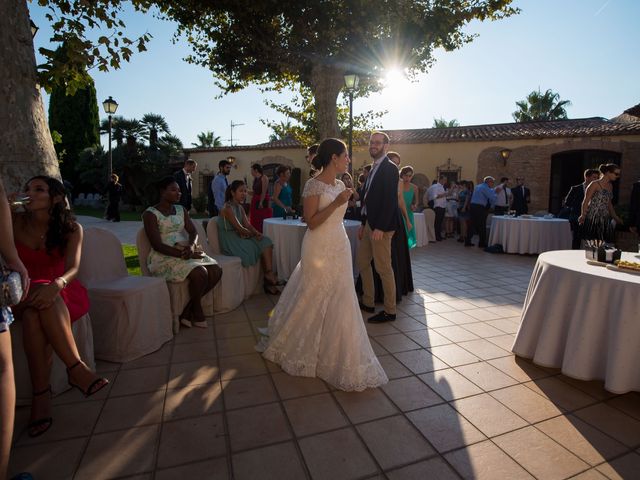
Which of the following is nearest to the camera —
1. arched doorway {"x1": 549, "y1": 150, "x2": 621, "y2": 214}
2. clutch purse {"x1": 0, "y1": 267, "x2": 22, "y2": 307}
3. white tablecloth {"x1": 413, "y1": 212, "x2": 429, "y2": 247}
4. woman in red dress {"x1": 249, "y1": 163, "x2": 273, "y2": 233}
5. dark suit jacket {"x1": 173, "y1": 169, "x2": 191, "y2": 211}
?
clutch purse {"x1": 0, "y1": 267, "x2": 22, "y2": 307}

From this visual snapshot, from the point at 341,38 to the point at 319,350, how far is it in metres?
10.1

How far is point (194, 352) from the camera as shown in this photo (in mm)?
3285

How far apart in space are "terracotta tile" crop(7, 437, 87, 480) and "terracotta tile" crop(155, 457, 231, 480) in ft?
1.50

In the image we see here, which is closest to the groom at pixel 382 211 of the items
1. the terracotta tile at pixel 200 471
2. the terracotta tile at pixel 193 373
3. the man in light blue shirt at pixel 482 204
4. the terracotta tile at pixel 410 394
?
the terracotta tile at pixel 410 394

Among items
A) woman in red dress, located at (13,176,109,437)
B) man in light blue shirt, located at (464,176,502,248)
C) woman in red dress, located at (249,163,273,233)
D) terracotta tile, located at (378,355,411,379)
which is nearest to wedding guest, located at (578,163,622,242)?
man in light blue shirt, located at (464,176,502,248)

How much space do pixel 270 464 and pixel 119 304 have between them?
189 cm

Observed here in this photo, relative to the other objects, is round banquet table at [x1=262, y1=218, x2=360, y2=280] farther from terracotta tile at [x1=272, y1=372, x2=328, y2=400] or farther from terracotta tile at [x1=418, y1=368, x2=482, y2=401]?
terracotta tile at [x1=272, y1=372, x2=328, y2=400]

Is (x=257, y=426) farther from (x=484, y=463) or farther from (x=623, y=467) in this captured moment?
(x=623, y=467)

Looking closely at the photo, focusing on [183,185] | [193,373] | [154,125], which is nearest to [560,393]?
[193,373]

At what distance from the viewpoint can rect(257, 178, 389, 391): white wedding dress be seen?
2.66 m

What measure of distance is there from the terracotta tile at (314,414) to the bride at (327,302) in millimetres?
207

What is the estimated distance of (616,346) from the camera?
2457 millimetres

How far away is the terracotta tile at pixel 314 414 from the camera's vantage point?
2.23 meters

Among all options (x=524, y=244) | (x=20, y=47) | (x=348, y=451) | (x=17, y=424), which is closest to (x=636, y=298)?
(x=348, y=451)
